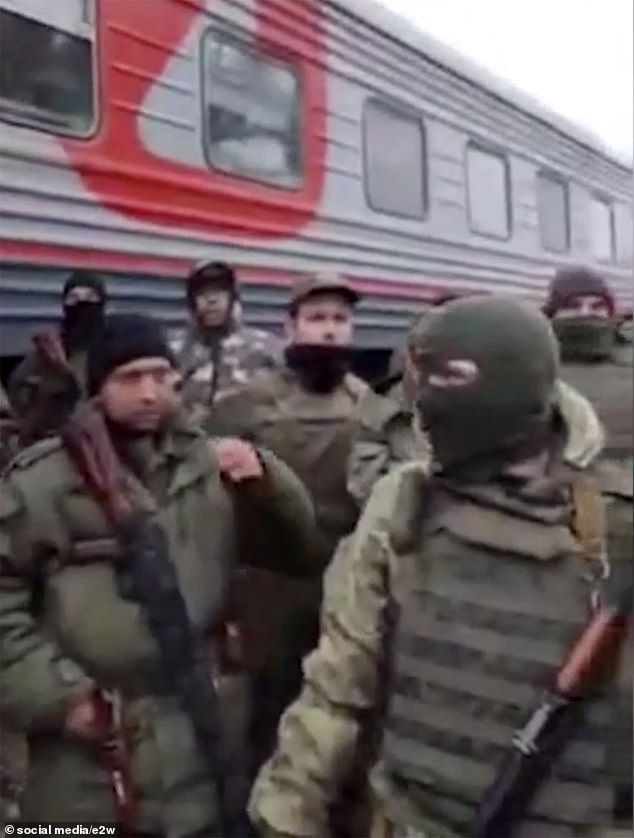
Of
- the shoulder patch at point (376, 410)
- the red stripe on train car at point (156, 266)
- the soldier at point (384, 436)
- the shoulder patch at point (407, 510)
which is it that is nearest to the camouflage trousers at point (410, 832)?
the shoulder patch at point (407, 510)

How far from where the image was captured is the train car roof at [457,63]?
1576 millimetres

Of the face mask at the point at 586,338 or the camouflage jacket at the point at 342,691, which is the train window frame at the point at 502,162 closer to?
the face mask at the point at 586,338

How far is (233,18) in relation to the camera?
1.77 m

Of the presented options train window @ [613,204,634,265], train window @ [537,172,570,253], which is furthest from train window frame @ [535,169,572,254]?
train window @ [613,204,634,265]

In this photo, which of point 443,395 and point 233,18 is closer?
point 443,395

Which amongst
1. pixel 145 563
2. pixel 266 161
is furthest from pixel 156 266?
pixel 145 563

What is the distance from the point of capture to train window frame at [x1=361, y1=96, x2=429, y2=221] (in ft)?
5.78

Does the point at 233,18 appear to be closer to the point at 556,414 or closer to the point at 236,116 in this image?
the point at 236,116

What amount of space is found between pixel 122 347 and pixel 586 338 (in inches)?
16.6

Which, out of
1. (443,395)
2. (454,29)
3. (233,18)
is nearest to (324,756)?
(443,395)

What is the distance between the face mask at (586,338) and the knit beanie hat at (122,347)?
368 mm

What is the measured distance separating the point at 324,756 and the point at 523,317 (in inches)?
15.0

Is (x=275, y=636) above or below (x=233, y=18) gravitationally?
below

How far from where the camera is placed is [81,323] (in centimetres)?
161
